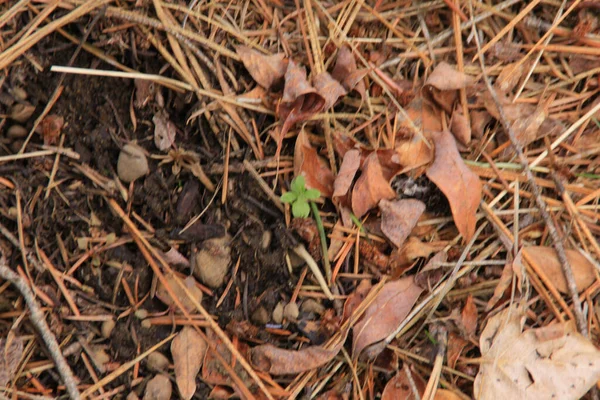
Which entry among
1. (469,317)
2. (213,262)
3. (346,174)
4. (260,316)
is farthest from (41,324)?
(469,317)

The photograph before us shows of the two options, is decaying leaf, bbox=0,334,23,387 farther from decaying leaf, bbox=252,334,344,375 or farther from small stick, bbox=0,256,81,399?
decaying leaf, bbox=252,334,344,375

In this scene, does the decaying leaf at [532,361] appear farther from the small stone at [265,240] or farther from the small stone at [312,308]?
the small stone at [265,240]

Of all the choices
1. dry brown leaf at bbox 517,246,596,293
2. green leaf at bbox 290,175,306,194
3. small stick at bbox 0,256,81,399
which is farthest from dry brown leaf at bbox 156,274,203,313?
dry brown leaf at bbox 517,246,596,293

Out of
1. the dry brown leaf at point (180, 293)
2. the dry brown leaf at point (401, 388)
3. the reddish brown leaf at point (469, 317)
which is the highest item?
the dry brown leaf at point (180, 293)

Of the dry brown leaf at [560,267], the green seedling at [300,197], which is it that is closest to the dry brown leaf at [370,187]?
the green seedling at [300,197]

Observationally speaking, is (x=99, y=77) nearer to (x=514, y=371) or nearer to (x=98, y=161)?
(x=98, y=161)
